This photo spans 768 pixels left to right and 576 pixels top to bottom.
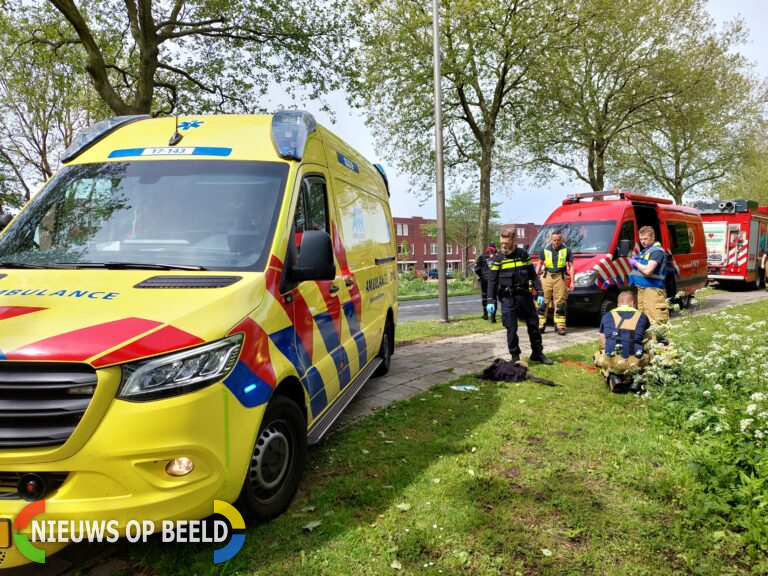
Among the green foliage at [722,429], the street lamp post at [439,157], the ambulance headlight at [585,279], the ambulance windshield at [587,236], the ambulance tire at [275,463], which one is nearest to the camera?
the ambulance tire at [275,463]

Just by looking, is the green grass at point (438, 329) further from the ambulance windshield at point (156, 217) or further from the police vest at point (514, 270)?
the ambulance windshield at point (156, 217)

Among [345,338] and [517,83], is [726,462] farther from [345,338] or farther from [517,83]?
[517,83]

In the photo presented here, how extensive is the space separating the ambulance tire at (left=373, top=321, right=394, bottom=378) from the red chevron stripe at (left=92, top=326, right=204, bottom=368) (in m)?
4.05

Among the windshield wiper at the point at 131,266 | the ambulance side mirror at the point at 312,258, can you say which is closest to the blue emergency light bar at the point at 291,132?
the ambulance side mirror at the point at 312,258

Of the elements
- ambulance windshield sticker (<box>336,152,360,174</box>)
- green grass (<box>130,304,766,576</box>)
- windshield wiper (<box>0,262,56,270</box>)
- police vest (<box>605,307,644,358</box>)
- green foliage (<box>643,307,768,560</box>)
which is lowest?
green grass (<box>130,304,766,576</box>)

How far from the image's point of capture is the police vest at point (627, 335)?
5457 millimetres

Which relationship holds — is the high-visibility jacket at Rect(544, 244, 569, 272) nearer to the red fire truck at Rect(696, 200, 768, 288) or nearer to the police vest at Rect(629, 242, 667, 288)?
the police vest at Rect(629, 242, 667, 288)

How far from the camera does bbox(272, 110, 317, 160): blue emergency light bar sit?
10.8 feet

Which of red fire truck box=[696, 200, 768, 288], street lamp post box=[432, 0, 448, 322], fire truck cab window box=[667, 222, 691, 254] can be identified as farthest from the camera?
red fire truck box=[696, 200, 768, 288]

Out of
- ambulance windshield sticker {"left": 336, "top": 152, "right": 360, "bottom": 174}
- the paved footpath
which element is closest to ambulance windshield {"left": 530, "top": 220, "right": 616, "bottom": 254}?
the paved footpath

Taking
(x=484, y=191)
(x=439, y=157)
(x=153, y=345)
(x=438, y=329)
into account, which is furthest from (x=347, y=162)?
(x=484, y=191)

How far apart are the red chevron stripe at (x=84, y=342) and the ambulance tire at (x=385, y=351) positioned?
414cm

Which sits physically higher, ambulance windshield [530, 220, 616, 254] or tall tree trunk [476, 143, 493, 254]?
tall tree trunk [476, 143, 493, 254]

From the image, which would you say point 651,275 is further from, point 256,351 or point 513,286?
point 256,351
